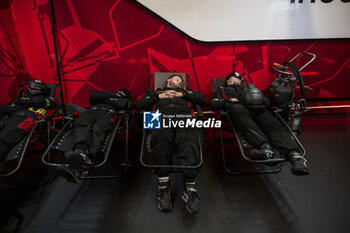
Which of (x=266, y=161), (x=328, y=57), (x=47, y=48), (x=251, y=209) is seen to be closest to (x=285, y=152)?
(x=266, y=161)

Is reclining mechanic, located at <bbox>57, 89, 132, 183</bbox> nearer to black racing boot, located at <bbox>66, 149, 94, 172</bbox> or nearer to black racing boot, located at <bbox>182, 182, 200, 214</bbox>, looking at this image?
black racing boot, located at <bbox>66, 149, 94, 172</bbox>

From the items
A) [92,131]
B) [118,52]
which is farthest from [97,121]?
[118,52]

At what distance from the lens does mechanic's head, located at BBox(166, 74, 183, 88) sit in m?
2.71

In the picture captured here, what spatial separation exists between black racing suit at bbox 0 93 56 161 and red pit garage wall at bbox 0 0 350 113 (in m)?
0.96

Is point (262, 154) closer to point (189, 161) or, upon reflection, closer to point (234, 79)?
point (189, 161)

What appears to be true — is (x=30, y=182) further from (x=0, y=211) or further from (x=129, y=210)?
(x=129, y=210)

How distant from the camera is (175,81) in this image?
271cm

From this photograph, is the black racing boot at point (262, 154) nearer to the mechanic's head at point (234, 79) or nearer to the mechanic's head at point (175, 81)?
the mechanic's head at point (234, 79)

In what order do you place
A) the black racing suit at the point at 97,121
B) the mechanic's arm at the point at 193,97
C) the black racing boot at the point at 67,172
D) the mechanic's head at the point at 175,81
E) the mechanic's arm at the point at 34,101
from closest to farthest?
1. the black racing boot at the point at 67,172
2. the black racing suit at the point at 97,121
3. the mechanic's arm at the point at 34,101
4. the mechanic's arm at the point at 193,97
5. the mechanic's head at the point at 175,81

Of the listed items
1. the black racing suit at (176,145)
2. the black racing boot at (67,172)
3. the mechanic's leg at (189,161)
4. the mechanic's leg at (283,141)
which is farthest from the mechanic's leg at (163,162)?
the mechanic's leg at (283,141)

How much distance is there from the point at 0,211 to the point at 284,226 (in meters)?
2.63

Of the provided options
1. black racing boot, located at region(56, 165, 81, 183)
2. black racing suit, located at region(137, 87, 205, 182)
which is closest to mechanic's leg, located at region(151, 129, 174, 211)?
black racing suit, located at region(137, 87, 205, 182)

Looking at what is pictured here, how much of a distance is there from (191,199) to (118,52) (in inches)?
102

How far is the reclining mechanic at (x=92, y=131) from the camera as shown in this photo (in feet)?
5.09
